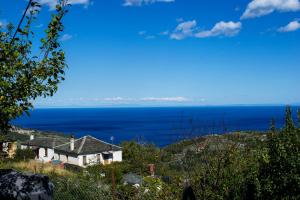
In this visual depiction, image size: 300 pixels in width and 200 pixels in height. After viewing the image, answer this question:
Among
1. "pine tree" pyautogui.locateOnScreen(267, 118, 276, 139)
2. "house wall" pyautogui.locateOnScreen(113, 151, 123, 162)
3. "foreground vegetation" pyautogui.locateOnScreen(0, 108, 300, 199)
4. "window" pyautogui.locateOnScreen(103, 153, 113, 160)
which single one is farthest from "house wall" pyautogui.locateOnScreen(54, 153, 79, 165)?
"pine tree" pyautogui.locateOnScreen(267, 118, 276, 139)

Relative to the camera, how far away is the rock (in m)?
8.84

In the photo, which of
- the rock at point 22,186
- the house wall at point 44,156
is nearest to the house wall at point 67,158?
the house wall at point 44,156

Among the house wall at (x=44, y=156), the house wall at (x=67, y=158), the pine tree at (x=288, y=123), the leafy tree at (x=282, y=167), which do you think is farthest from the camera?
the house wall at (x=44, y=156)

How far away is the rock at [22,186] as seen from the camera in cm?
884

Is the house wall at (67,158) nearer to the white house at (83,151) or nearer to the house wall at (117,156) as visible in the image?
the white house at (83,151)

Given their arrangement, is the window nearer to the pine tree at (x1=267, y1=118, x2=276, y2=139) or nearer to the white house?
the white house

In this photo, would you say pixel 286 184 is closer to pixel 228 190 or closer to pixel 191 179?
pixel 228 190

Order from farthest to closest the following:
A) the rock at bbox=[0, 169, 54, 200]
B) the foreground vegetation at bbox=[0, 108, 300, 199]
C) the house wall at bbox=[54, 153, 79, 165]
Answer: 1. the house wall at bbox=[54, 153, 79, 165]
2. the rock at bbox=[0, 169, 54, 200]
3. the foreground vegetation at bbox=[0, 108, 300, 199]

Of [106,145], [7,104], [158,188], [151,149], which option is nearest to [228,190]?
[158,188]

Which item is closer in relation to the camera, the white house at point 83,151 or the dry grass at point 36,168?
the dry grass at point 36,168

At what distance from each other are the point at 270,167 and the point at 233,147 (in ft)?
6.74

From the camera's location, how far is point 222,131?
35.0ft

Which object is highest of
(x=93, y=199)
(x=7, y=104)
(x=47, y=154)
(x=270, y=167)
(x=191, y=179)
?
(x=7, y=104)

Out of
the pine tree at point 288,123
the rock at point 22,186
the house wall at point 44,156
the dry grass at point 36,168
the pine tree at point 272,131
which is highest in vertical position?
the pine tree at point 288,123
